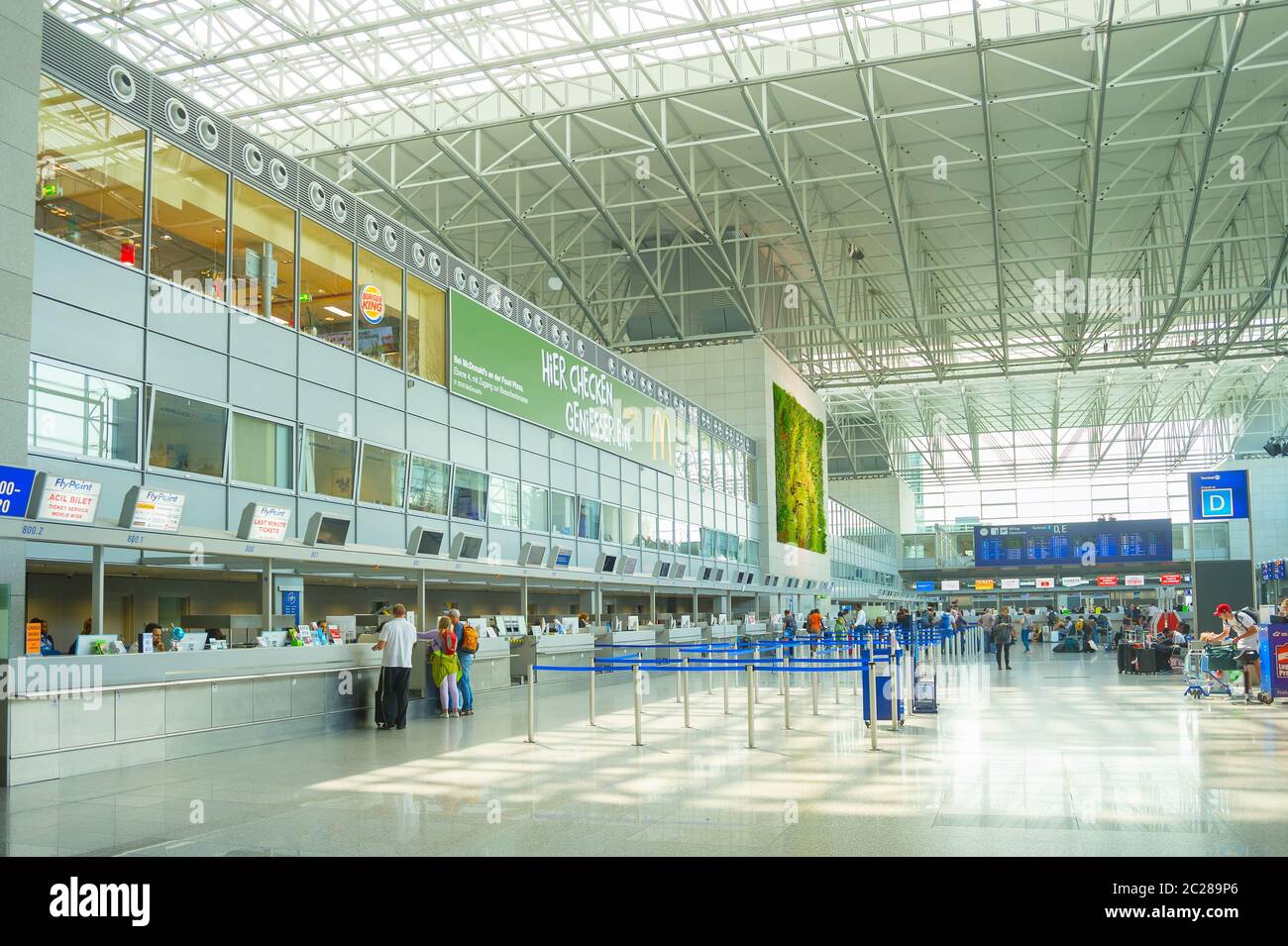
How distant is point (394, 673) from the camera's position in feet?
46.9

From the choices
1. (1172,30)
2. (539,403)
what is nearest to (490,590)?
(539,403)

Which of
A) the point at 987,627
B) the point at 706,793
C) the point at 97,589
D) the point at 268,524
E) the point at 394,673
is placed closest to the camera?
the point at 706,793

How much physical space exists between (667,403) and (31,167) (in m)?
26.9

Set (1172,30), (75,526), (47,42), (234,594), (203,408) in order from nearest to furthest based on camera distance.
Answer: (75,526) < (47,42) < (203,408) < (234,594) < (1172,30)

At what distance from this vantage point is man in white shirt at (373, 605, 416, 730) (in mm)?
14125

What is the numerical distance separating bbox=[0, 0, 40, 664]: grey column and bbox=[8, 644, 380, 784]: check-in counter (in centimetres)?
79

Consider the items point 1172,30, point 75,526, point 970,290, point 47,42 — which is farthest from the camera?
point 970,290

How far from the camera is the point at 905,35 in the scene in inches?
1173

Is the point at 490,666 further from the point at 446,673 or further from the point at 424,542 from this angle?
the point at 446,673

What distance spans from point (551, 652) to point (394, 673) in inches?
322

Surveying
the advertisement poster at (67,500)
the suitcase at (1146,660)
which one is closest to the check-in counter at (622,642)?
the suitcase at (1146,660)

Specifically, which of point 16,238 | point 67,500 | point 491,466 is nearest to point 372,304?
point 491,466
